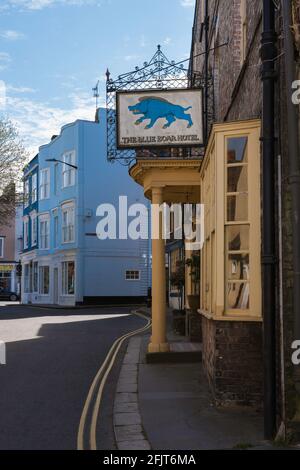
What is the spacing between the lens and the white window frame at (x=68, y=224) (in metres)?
40.2

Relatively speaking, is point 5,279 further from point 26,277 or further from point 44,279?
point 44,279

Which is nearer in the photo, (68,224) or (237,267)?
(237,267)

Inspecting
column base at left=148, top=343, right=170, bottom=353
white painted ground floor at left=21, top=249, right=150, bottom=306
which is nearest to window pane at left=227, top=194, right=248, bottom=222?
column base at left=148, top=343, right=170, bottom=353

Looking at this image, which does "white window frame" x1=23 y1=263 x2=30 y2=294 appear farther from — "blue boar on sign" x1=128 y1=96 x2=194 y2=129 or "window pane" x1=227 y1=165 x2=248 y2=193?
"window pane" x1=227 y1=165 x2=248 y2=193

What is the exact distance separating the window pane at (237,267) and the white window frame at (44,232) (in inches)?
1479

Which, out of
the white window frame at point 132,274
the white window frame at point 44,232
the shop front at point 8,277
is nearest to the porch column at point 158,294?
the white window frame at point 132,274

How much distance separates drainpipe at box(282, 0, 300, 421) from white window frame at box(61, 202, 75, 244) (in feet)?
113

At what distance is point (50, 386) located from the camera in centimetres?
1010

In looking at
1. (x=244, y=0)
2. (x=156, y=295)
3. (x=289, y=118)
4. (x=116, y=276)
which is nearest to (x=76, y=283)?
(x=116, y=276)

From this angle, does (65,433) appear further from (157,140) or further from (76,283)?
(76,283)

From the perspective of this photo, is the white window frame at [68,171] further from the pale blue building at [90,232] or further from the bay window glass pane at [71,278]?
the bay window glass pane at [71,278]

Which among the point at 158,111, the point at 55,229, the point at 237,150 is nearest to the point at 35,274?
the point at 55,229

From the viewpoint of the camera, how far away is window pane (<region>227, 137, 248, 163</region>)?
788 centimetres

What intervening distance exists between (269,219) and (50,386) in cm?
535
